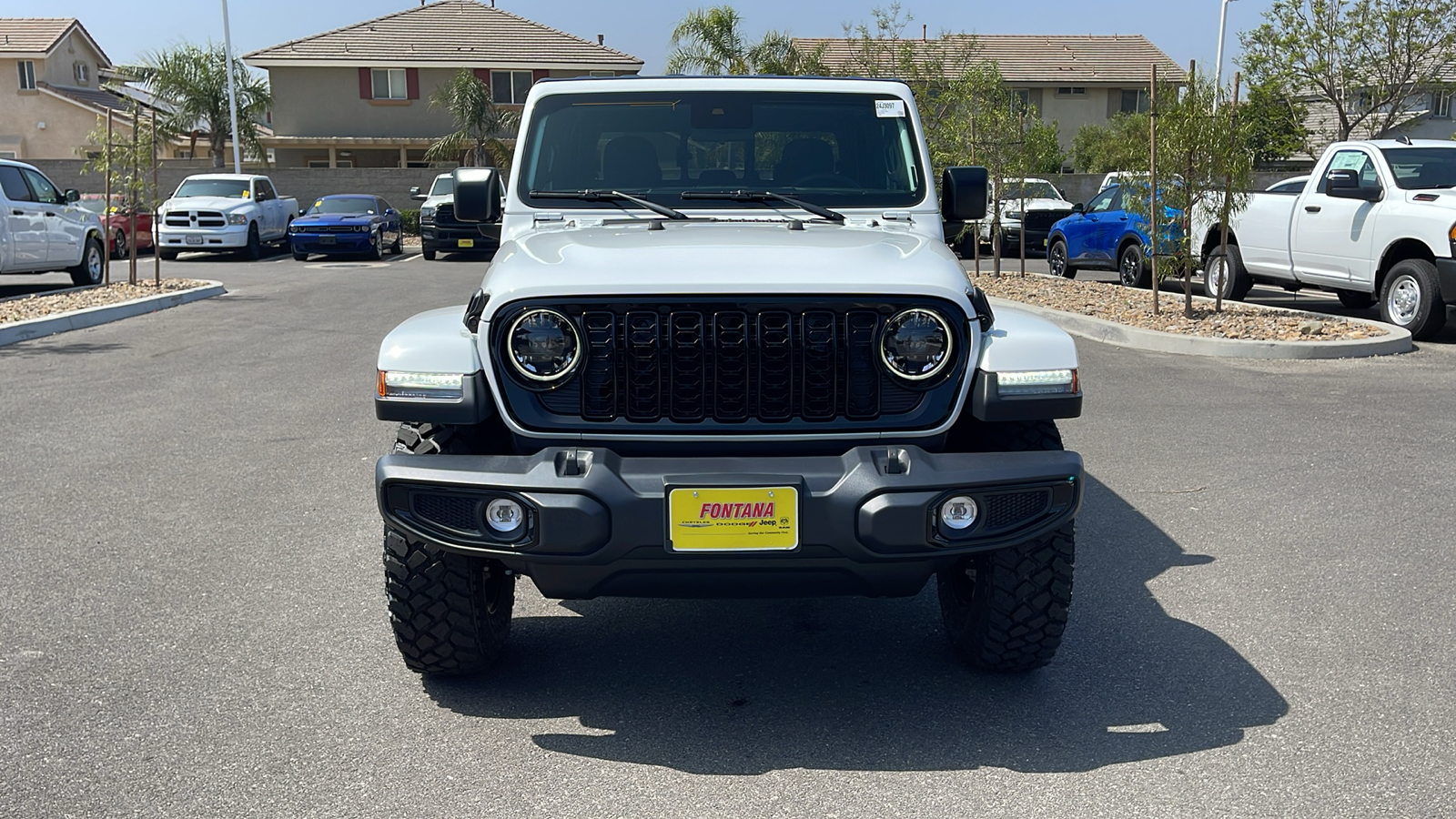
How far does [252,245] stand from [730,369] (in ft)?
80.9

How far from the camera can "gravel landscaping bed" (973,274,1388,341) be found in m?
12.1

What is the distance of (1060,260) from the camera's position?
1892cm

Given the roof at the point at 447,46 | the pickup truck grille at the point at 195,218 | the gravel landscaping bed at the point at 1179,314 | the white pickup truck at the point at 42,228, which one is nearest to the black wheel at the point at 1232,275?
the gravel landscaping bed at the point at 1179,314

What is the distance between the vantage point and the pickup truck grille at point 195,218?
25.1 m

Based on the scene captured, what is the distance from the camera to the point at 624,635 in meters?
4.70

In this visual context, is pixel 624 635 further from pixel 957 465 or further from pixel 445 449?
pixel 957 465

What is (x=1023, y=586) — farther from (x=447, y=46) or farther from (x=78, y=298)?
(x=447, y=46)

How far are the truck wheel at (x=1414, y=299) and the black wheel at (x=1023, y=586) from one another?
9732 mm

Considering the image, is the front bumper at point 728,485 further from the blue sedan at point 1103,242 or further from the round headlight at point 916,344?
the blue sedan at point 1103,242

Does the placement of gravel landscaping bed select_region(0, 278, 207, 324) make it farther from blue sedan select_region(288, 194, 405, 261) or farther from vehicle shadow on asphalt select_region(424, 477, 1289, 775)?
vehicle shadow on asphalt select_region(424, 477, 1289, 775)

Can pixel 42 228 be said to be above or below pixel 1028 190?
below

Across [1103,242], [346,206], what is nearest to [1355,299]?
[1103,242]

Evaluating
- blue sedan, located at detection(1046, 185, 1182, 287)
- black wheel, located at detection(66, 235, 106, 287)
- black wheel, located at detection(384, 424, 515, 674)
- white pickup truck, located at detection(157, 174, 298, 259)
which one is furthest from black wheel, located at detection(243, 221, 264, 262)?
black wheel, located at detection(384, 424, 515, 674)

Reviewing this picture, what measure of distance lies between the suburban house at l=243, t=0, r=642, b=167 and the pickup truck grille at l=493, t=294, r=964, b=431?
145ft
